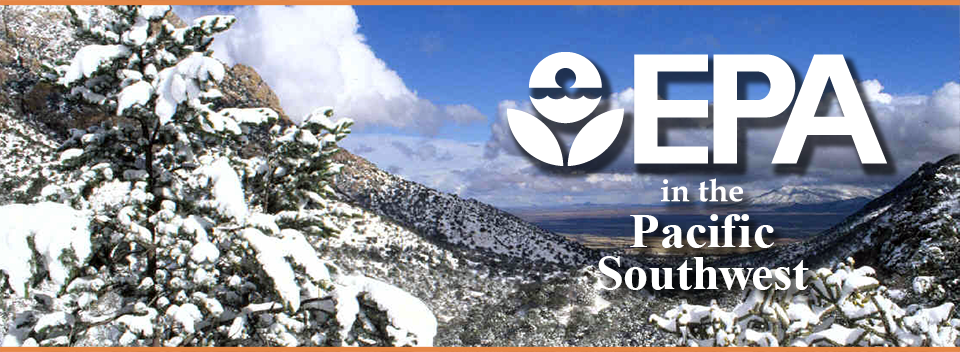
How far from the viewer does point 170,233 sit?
431cm

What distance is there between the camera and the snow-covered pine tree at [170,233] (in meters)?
4.07

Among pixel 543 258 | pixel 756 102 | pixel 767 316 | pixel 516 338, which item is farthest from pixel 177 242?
pixel 543 258

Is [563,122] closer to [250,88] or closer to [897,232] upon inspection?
[897,232]

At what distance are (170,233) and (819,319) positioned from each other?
4.70 meters

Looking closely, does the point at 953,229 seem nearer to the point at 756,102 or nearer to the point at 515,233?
the point at 756,102

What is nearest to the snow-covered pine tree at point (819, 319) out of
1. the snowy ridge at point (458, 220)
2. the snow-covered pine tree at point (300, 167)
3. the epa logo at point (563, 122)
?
the snow-covered pine tree at point (300, 167)

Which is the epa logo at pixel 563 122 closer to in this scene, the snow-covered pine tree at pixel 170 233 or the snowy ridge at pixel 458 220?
the snow-covered pine tree at pixel 170 233

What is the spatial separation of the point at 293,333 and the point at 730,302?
2662 centimetres

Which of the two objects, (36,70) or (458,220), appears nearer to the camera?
(36,70)

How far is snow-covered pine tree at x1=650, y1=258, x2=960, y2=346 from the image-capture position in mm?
3461

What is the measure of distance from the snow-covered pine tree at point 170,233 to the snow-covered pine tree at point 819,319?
6.25 ft

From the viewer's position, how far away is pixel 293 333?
481 cm

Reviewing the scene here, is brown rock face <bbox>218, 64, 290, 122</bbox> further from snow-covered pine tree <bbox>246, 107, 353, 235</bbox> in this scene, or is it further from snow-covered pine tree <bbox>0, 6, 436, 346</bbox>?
snow-covered pine tree <bbox>0, 6, 436, 346</bbox>

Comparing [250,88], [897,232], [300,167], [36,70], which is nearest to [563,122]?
[300,167]
